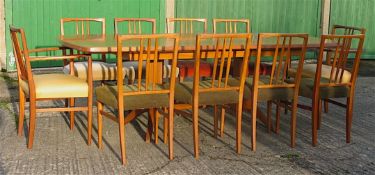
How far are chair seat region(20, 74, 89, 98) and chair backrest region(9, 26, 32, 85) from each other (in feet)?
0.34

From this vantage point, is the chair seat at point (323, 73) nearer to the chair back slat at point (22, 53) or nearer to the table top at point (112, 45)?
the table top at point (112, 45)

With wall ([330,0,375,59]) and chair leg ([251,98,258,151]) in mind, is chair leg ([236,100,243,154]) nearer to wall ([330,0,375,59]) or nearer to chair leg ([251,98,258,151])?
chair leg ([251,98,258,151])

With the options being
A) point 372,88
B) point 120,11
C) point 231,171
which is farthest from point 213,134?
point 120,11

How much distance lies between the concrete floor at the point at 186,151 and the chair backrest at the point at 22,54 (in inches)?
22.6

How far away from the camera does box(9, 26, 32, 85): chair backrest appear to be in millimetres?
4180

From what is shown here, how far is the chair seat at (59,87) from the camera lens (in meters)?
4.30

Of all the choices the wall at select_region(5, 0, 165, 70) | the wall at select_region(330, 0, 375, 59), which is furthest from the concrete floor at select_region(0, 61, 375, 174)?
the wall at select_region(330, 0, 375, 59)

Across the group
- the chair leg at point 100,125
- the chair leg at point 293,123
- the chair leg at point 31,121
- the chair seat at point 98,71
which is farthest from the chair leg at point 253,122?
the chair leg at point 31,121

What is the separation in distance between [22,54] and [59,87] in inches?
19.3

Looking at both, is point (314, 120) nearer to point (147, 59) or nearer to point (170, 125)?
point (170, 125)

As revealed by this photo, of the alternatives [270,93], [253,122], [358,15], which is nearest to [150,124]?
[253,122]

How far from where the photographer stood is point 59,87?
4.32m

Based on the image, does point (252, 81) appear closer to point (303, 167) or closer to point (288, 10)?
point (303, 167)

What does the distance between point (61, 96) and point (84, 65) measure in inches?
45.8
